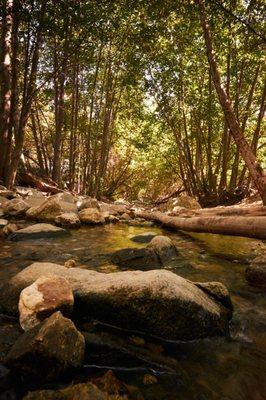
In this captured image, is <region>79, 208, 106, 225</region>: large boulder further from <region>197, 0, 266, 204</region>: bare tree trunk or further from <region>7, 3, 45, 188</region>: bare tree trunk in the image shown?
<region>197, 0, 266, 204</region>: bare tree trunk

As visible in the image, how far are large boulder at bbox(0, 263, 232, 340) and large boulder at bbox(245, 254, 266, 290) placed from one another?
1134 millimetres

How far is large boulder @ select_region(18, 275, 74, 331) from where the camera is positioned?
2.60m

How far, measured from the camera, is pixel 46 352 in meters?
2.05

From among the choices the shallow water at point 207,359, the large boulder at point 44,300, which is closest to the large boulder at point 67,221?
the shallow water at point 207,359

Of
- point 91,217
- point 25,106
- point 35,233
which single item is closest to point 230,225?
point 35,233

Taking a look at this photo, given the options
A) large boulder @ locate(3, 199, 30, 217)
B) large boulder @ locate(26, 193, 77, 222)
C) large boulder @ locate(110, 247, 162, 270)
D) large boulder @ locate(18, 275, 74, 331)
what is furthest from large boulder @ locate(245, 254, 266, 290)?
large boulder @ locate(3, 199, 30, 217)

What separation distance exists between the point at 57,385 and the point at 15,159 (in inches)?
421

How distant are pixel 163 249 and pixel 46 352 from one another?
3587 millimetres

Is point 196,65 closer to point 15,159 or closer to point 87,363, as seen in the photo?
point 15,159

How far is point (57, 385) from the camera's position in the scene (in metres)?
2.04

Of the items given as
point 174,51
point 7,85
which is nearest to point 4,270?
point 7,85

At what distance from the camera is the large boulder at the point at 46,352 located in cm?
205

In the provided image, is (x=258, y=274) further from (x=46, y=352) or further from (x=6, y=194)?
(x=6, y=194)

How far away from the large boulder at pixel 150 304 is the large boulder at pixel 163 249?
216 centimetres
